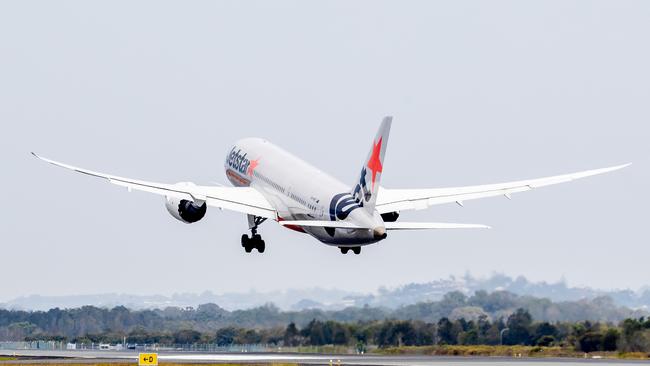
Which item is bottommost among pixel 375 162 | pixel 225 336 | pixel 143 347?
pixel 143 347

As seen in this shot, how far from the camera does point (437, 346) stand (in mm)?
111438

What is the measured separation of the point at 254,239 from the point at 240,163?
7891mm

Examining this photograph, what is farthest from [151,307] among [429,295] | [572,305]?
[572,305]

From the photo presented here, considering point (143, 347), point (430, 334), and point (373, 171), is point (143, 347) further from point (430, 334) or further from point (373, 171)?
point (373, 171)

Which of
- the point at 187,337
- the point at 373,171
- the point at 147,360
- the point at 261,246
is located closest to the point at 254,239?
the point at 261,246

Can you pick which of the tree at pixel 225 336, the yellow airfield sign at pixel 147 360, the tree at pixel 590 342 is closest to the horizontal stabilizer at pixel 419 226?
the yellow airfield sign at pixel 147 360

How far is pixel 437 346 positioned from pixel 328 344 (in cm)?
758

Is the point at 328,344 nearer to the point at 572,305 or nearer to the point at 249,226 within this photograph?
the point at 249,226

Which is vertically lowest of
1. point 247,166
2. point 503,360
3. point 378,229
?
point 503,360

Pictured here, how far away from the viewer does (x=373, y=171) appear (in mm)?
90562

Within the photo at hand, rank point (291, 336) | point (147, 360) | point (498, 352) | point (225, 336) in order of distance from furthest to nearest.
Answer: point (225, 336)
point (291, 336)
point (498, 352)
point (147, 360)

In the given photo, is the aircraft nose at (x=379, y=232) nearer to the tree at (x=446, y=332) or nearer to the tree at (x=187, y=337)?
the tree at (x=446, y=332)

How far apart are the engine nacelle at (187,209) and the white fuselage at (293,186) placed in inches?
181

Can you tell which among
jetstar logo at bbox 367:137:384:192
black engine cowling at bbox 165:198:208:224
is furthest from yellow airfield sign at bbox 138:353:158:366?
black engine cowling at bbox 165:198:208:224
